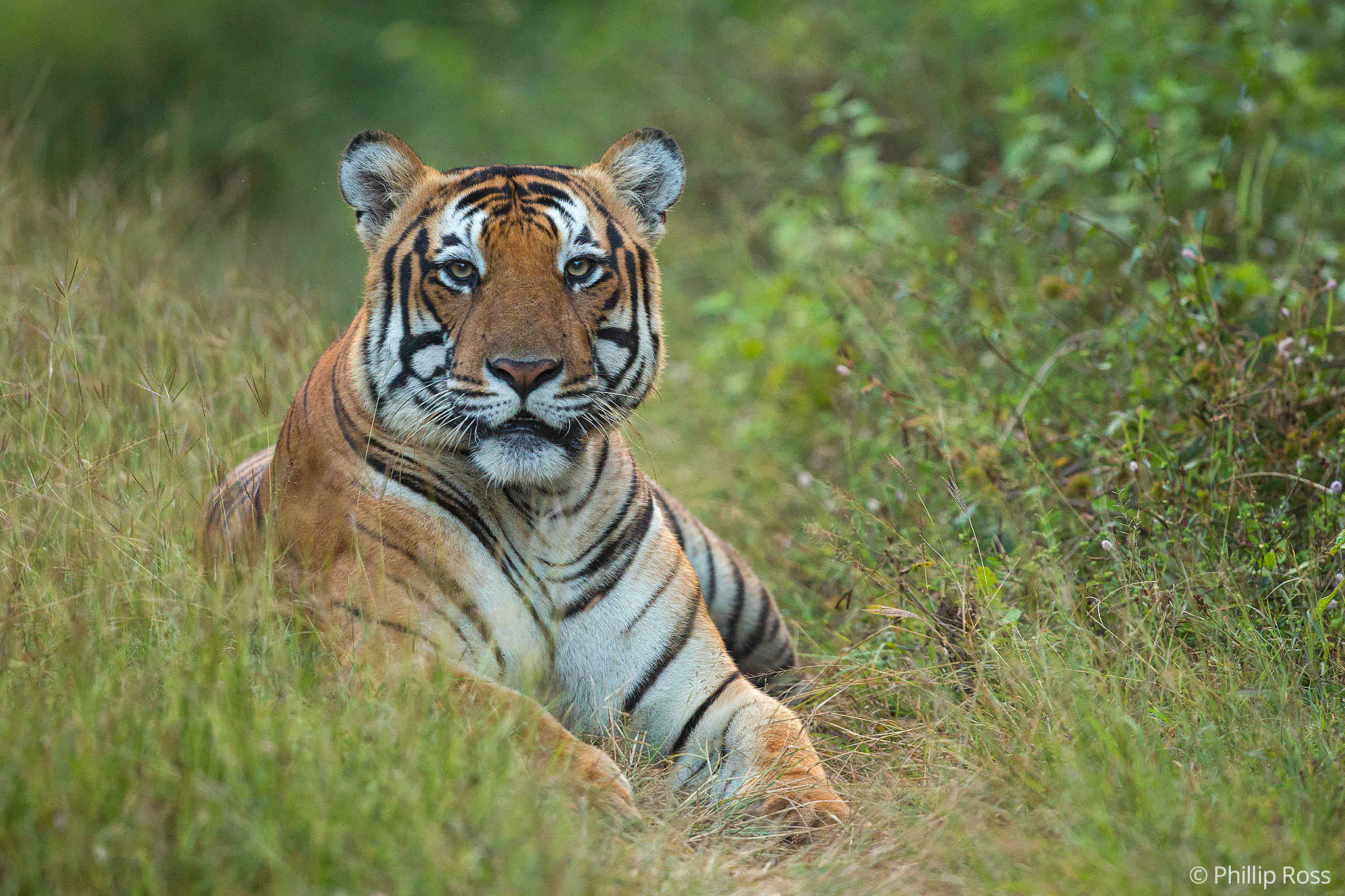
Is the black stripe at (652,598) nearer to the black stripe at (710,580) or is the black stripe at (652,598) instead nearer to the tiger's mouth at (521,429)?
the tiger's mouth at (521,429)

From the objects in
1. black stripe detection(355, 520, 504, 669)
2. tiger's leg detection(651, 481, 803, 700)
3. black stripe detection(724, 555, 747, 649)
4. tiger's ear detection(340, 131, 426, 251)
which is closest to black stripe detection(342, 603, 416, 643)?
black stripe detection(355, 520, 504, 669)

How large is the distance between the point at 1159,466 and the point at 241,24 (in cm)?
1214

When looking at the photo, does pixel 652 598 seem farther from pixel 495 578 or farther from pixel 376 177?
pixel 376 177

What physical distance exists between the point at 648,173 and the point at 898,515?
1.50m

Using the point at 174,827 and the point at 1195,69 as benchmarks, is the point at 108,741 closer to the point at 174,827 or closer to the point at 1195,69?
the point at 174,827

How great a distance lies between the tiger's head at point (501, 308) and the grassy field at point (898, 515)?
0.57m

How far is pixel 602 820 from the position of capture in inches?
95.8

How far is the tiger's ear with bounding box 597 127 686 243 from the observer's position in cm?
337

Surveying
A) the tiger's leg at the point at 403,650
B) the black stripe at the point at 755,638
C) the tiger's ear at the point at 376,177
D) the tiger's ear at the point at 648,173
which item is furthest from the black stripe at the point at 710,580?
the tiger's ear at the point at 376,177

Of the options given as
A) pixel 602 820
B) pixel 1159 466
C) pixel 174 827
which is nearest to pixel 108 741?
pixel 174 827

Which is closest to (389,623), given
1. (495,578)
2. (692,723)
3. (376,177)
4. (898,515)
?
(495,578)

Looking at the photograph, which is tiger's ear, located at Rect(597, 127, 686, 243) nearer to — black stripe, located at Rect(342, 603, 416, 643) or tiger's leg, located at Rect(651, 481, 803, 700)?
tiger's leg, located at Rect(651, 481, 803, 700)

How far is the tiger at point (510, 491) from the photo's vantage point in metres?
2.84

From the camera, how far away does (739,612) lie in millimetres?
3908
